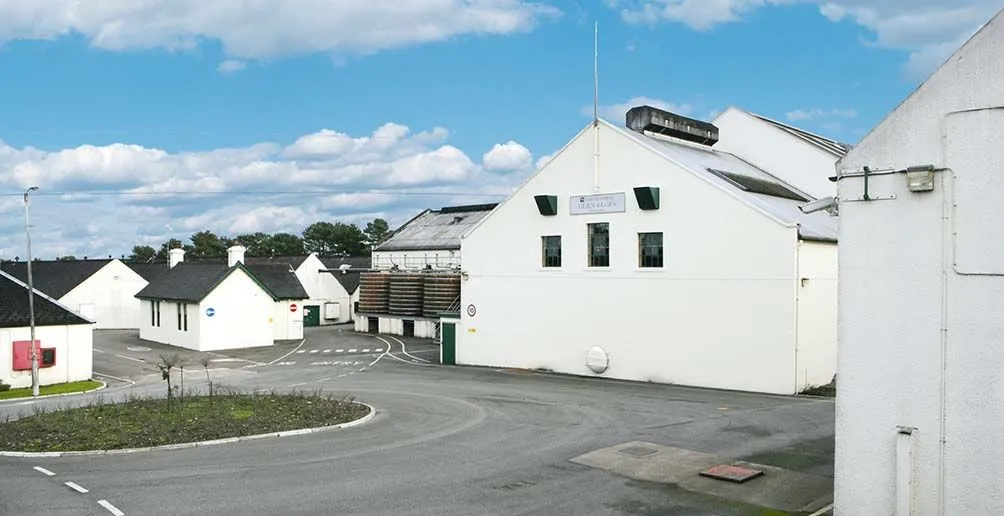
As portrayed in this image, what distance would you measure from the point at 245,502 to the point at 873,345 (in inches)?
374

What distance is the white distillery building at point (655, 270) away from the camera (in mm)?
26234

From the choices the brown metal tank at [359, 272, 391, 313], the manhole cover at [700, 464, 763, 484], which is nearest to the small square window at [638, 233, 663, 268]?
the manhole cover at [700, 464, 763, 484]

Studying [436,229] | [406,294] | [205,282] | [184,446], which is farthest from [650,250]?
[436,229]

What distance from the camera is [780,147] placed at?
37.4m

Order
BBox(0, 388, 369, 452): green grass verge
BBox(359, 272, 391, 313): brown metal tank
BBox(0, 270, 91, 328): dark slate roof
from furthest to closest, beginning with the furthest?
BBox(359, 272, 391, 313): brown metal tank → BBox(0, 270, 91, 328): dark slate roof → BBox(0, 388, 369, 452): green grass verge

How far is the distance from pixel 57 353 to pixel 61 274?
37.2 metres

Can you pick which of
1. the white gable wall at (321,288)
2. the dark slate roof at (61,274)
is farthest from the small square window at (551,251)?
the dark slate roof at (61,274)

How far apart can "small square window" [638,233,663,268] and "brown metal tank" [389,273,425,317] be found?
82.8 feet

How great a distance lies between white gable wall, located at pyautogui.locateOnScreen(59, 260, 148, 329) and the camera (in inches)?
2483

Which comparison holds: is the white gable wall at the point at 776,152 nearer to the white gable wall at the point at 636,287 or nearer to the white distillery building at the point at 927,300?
the white gable wall at the point at 636,287

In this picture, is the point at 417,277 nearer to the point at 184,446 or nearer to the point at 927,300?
the point at 184,446

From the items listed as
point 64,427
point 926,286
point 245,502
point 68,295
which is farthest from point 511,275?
point 68,295

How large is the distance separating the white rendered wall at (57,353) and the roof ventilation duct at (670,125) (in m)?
25.1

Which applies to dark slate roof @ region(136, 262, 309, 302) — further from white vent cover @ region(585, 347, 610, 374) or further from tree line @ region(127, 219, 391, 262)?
tree line @ region(127, 219, 391, 262)
